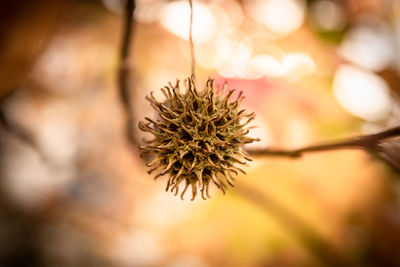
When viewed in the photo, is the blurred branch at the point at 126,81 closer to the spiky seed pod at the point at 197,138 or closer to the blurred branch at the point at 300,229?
the spiky seed pod at the point at 197,138

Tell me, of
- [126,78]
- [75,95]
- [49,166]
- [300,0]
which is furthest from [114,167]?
[300,0]

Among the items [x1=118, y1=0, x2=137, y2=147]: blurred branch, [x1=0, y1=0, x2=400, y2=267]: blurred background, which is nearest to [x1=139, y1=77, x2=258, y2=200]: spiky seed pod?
[x1=118, y1=0, x2=137, y2=147]: blurred branch

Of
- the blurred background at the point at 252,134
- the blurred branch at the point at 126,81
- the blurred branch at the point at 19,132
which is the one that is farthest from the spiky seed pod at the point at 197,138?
the blurred branch at the point at 19,132

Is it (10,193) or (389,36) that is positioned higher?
(389,36)

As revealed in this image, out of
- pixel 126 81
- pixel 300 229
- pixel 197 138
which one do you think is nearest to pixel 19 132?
pixel 126 81

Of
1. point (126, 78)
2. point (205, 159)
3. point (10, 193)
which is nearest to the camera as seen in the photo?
point (205, 159)

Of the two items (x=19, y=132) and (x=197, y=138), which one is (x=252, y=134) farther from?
(x=19, y=132)

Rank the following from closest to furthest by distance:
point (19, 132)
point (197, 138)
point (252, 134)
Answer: point (197, 138) < point (19, 132) < point (252, 134)

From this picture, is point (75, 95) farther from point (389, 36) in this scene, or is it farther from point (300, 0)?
point (389, 36)
